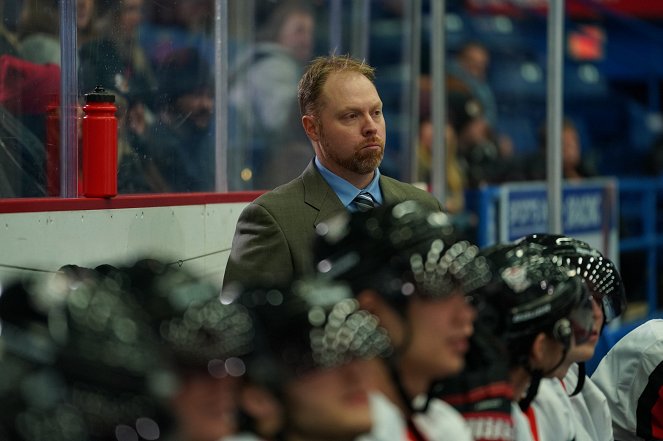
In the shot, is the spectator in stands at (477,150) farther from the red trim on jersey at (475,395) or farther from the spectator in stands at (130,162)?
the red trim on jersey at (475,395)

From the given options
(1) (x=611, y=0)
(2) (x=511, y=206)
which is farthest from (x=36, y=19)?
(1) (x=611, y=0)

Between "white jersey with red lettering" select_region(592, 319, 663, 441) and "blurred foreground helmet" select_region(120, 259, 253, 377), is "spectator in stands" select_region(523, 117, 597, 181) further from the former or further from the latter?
"blurred foreground helmet" select_region(120, 259, 253, 377)

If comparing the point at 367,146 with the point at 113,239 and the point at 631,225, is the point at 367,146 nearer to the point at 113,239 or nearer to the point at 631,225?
the point at 113,239

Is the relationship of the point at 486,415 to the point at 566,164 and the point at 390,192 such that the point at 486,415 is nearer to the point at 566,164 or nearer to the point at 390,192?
the point at 390,192

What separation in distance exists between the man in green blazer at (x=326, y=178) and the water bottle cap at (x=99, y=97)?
0.53 meters

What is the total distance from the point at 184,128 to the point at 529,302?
6.41 feet

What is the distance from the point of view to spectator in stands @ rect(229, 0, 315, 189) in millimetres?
4559

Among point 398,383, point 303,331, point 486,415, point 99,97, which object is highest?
point 99,97

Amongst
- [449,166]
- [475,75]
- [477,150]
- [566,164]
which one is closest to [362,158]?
[449,166]

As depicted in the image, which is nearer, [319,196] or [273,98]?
[319,196]

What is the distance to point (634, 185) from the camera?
309 inches

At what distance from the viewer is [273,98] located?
188 inches

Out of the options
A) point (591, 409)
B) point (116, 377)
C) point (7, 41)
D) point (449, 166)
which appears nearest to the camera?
point (116, 377)

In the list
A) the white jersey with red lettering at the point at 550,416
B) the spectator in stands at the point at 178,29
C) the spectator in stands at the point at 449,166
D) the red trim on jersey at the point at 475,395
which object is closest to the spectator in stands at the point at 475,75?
the spectator in stands at the point at 449,166
